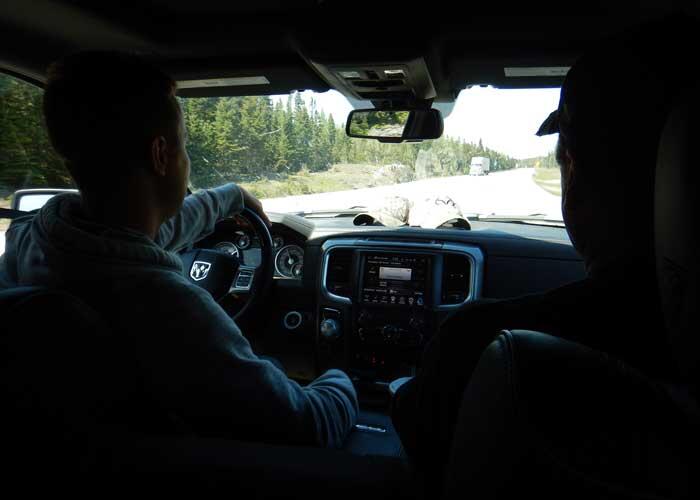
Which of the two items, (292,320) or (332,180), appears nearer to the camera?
(292,320)

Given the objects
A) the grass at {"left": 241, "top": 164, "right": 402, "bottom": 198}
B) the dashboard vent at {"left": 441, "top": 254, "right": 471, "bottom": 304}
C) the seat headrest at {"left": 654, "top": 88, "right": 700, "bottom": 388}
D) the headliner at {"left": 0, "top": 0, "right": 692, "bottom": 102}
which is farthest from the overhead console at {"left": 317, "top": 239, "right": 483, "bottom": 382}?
the seat headrest at {"left": 654, "top": 88, "right": 700, "bottom": 388}

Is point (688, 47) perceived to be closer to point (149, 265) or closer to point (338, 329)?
point (149, 265)

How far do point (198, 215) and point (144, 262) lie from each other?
110 cm

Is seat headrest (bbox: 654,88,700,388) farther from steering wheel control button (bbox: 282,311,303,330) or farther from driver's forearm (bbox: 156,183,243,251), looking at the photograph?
steering wheel control button (bbox: 282,311,303,330)

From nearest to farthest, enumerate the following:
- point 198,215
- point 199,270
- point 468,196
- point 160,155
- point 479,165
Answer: point 160,155
point 198,215
point 199,270
point 479,165
point 468,196

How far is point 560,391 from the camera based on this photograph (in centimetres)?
86

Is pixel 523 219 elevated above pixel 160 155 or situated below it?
below

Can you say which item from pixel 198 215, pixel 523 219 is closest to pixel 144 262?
pixel 198 215

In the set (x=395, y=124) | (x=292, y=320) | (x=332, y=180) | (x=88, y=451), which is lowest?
(x=292, y=320)

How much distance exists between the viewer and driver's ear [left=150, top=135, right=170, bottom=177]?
5.52ft

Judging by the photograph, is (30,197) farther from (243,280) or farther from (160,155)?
(160,155)

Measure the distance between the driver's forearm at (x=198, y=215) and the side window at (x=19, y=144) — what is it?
92 cm

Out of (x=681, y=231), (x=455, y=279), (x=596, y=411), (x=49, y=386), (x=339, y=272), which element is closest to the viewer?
(x=596, y=411)

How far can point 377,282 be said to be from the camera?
3.71m
